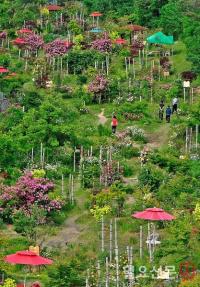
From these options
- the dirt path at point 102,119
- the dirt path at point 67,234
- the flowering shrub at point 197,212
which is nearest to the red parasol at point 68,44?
the dirt path at point 102,119

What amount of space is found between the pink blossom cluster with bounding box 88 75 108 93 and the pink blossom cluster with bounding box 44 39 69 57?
4.87 meters

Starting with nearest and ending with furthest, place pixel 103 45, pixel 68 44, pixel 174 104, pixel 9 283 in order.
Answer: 1. pixel 9 283
2. pixel 174 104
3. pixel 103 45
4. pixel 68 44

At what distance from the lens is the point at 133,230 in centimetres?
3850

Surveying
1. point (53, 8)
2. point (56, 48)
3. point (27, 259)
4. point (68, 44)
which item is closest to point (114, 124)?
point (56, 48)

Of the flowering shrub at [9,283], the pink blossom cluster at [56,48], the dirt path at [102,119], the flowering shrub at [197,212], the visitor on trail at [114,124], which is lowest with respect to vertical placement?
the dirt path at [102,119]

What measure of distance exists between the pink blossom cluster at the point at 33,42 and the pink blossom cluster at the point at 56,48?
0.74 meters

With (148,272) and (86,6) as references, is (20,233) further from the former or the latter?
(86,6)

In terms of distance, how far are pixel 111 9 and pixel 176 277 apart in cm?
3561

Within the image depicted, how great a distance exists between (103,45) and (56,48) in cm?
223

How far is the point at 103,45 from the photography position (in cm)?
5856

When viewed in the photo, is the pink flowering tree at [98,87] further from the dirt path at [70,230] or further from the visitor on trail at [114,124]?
the dirt path at [70,230]

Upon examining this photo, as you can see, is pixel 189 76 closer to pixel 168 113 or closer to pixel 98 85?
pixel 98 85

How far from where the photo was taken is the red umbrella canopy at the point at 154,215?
118 feet

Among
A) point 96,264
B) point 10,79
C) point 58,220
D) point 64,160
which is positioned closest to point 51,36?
point 10,79
